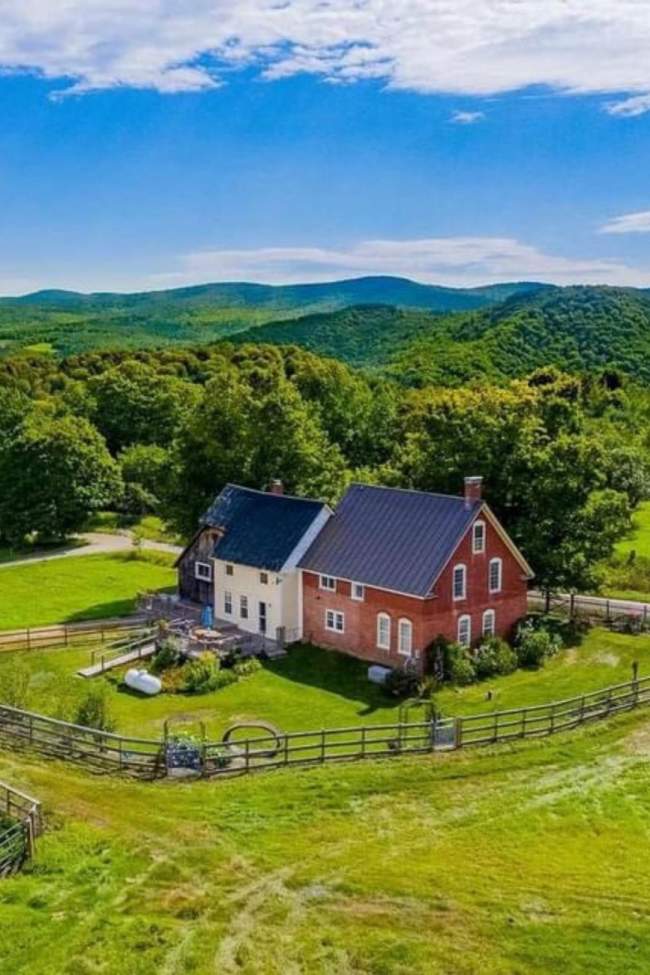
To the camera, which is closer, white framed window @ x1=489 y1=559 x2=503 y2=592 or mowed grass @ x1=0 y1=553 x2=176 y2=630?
white framed window @ x1=489 y1=559 x2=503 y2=592

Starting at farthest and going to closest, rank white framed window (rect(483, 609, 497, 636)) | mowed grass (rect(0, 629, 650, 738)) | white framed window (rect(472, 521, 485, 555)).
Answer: white framed window (rect(483, 609, 497, 636)), white framed window (rect(472, 521, 485, 555)), mowed grass (rect(0, 629, 650, 738))

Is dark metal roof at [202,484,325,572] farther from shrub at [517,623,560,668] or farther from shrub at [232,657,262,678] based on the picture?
shrub at [517,623,560,668]

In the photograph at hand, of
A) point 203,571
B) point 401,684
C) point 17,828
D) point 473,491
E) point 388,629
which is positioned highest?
point 473,491

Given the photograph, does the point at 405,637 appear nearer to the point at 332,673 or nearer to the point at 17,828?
the point at 332,673

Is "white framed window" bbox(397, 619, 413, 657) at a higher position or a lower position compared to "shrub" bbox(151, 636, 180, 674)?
higher

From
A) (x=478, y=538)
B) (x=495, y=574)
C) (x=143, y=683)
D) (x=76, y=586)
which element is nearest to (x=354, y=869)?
(x=143, y=683)

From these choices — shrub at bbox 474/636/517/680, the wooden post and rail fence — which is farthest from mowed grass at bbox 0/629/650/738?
the wooden post and rail fence
